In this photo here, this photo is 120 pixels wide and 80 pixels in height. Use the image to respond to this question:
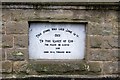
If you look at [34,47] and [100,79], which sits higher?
[34,47]

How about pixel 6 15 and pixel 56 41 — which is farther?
pixel 56 41

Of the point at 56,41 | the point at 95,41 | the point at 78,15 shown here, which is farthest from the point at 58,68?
the point at 78,15

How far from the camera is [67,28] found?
4.09 m

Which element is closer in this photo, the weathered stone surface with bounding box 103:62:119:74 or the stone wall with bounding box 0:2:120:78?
the stone wall with bounding box 0:2:120:78

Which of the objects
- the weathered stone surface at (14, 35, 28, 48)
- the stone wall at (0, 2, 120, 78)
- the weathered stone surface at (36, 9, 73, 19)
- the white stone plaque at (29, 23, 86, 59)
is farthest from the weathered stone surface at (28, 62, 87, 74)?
the weathered stone surface at (36, 9, 73, 19)

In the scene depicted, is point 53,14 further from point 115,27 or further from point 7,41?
point 115,27

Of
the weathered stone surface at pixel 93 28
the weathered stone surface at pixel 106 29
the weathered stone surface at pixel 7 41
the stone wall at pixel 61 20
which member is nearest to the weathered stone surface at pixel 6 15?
the stone wall at pixel 61 20

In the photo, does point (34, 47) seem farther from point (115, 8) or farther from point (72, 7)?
point (115, 8)

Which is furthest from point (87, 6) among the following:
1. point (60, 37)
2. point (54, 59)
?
point (54, 59)

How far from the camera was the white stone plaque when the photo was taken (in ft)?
13.4

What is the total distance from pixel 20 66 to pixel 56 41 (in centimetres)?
53

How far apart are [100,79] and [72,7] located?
0.94 m

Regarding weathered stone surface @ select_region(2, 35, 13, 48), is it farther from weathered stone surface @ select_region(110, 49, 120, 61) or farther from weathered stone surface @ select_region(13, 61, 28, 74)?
weathered stone surface @ select_region(110, 49, 120, 61)

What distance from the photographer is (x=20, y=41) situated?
4.01 meters
